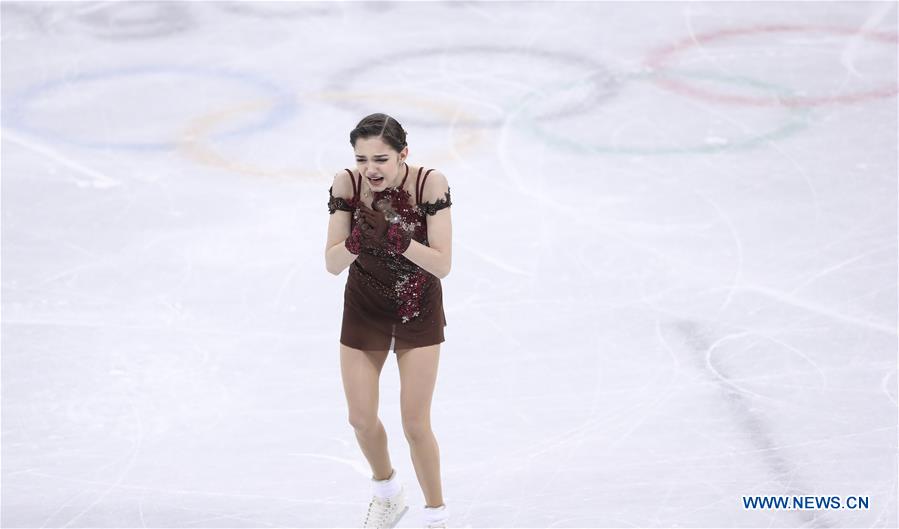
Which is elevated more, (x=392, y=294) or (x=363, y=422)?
(x=392, y=294)

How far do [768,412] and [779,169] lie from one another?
2.89 m

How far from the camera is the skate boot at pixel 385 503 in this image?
15.5 ft

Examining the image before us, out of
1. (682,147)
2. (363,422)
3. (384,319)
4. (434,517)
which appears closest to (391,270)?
(384,319)

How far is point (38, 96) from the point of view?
961cm

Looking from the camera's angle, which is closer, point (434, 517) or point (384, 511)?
point (434, 517)

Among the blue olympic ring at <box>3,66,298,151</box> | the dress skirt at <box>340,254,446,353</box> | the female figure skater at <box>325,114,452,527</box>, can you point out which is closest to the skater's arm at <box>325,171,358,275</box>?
the female figure skater at <box>325,114,452,527</box>

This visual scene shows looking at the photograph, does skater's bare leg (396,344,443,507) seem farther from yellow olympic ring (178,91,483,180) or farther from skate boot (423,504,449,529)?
yellow olympic ring (178,91,483,180)

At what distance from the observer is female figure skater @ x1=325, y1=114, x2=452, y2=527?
13.3 feet

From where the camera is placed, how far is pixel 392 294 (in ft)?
14.1

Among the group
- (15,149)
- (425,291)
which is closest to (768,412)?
(425,291)

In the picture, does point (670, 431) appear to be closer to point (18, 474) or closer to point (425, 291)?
point (425, 291)

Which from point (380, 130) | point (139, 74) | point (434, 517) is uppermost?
point (380, 130)

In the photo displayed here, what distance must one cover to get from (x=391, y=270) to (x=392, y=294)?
0.29 ft

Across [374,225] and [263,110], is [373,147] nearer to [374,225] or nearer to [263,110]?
[374,225]
